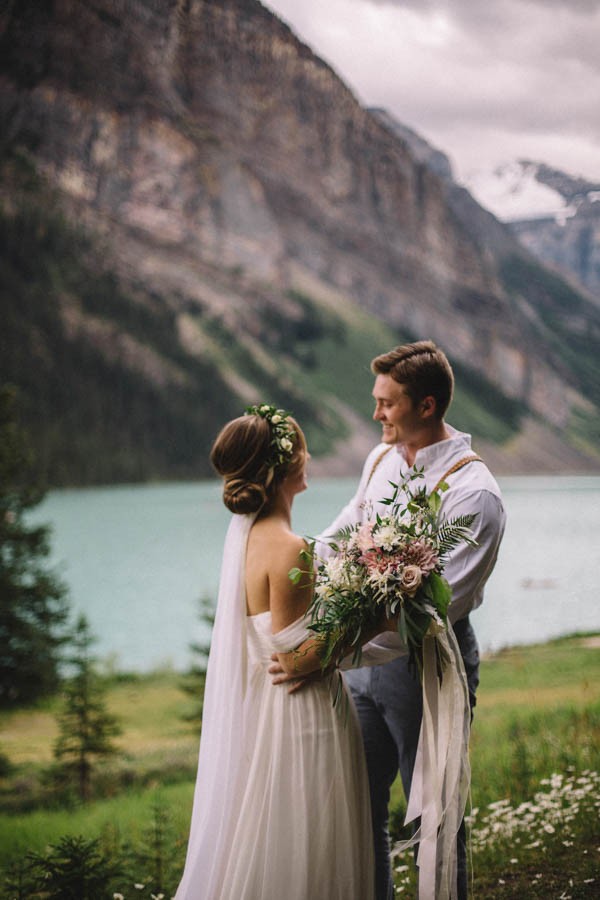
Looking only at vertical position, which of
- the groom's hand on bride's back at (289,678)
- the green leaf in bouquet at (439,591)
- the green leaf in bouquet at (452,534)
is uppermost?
the green leaf in bouquet at (452,534)

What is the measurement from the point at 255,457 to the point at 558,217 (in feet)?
108

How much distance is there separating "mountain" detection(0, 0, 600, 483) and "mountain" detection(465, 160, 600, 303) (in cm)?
498

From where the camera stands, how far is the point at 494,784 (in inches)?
180

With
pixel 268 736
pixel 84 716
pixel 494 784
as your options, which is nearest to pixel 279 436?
pixel 268 736

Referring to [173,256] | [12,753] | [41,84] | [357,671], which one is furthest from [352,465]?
[357,671]

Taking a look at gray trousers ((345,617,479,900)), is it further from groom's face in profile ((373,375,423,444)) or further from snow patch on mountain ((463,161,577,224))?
snow patch on mountain ((463,161,577,224))

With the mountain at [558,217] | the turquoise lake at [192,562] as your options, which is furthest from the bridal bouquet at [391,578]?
the mountain at [558,217]

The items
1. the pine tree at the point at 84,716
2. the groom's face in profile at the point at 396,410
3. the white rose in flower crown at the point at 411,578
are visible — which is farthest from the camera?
the pine tree at the point at 84,716

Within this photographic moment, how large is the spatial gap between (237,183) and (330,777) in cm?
10434

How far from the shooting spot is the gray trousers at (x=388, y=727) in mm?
2377

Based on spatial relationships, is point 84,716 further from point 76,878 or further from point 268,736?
point 268,736

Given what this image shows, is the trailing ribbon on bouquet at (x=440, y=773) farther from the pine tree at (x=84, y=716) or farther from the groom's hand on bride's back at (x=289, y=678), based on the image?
the pine tree at (x=84, y=716)

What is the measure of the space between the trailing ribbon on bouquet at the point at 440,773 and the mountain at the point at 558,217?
22.7m

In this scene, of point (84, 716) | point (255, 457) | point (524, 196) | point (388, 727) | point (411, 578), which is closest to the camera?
point (411, 578)
